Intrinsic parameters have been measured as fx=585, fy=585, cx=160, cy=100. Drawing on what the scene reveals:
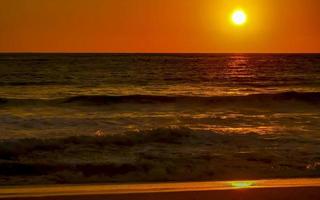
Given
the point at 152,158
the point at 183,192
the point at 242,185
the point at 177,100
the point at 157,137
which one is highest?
the point at 177,100

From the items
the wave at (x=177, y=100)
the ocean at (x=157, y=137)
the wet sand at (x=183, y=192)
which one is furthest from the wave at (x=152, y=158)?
the wave at (x=177, y=100)

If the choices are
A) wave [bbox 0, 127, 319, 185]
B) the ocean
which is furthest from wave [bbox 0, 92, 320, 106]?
wave [bbox 0, 127, 319, 185]

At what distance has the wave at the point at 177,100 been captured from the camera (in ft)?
74.6

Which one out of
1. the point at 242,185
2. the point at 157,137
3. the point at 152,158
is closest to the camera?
the point at 242,185

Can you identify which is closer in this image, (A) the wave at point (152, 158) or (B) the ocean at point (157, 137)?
→ (A) the wave at point (152, 158)

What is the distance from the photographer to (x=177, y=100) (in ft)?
78.4

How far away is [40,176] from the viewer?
26.4ft

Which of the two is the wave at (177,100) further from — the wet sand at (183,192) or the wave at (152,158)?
the wet sand at (183,192)

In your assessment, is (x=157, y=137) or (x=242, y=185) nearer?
(x=242, y=185)

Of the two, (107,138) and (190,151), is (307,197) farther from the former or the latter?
(107,138)

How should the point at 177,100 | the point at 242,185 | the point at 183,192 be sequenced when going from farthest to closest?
1. the point at 177,100
2. the point at 242,185
3. the point at 183,192

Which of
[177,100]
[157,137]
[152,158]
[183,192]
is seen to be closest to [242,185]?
[183,192]

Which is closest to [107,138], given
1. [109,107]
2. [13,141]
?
[13,141]

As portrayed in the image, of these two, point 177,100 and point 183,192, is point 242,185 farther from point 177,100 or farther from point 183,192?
point 177,100
